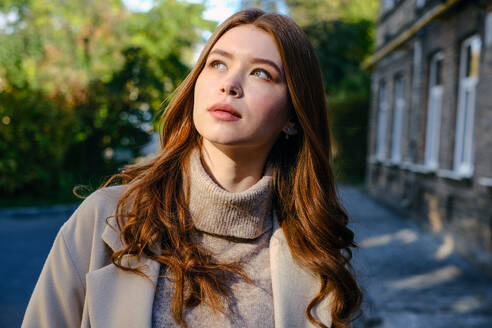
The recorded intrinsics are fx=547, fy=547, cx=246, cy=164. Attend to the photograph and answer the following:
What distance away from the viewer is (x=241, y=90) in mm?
2041

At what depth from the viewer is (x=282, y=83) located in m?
2.16

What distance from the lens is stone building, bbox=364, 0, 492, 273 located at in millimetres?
9005

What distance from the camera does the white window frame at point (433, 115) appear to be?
12.4 metres

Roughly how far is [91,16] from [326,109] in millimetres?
21253

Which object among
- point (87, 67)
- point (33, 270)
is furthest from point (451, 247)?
point (87, 67)

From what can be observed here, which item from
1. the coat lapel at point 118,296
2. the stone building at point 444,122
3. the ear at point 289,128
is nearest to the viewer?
the coat lapel at point 118,296

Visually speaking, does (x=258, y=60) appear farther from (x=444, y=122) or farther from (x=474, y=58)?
(x=444, y=122)

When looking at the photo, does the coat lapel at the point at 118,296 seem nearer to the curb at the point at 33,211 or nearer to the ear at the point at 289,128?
the ear at the point at 289,128

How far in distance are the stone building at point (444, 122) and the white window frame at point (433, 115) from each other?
23 mm

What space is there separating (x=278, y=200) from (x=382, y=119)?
1754cm

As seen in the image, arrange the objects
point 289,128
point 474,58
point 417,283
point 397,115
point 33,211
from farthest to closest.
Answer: point 397,115 < point 33,211 < point 474,58 < point 417,283 < point 289,128

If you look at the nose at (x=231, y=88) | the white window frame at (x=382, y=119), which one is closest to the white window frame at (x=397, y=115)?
the white window frame at (x=382, y=119)

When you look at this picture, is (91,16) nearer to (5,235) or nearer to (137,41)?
(137,41)

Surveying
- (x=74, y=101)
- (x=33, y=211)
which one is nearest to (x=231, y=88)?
(x=33, y=211)
